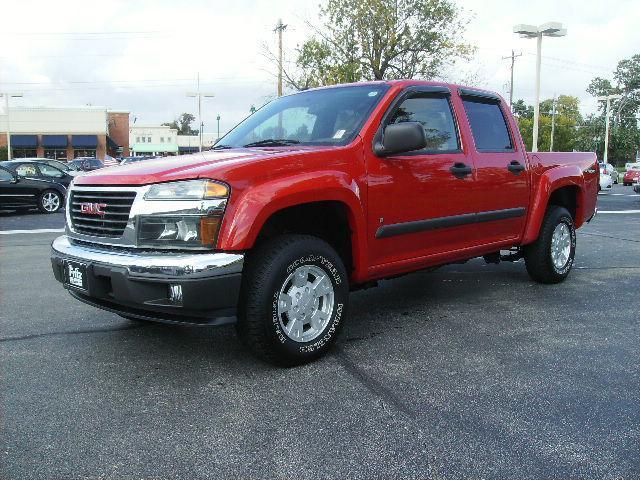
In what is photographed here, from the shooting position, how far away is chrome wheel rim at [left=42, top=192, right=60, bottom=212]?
50.7 ft

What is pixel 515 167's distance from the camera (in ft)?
17.3

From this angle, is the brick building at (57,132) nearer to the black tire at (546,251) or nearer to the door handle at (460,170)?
the black tire at (546,251)

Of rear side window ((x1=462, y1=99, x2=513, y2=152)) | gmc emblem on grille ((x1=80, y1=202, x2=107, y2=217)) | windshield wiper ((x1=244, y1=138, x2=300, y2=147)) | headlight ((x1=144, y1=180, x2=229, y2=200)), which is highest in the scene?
rear side window ((x1=462, y1=99, x2=513, y2=152))

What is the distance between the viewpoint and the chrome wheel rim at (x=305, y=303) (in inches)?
141

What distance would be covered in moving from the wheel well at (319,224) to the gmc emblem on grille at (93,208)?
94 centimetres

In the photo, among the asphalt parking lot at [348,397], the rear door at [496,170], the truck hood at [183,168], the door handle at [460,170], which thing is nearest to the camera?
the asphalt parking lot at [348,397]

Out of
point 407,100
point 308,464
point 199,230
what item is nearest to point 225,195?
point 199,230

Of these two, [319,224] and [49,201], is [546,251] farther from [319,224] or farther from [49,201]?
[49,201]

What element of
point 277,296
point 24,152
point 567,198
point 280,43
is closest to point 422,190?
point 277,296

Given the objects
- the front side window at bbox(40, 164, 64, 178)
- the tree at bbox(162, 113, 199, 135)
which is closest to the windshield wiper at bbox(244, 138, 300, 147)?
the front side window at bbox(40, 164, 64, 178)

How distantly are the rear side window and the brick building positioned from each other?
59978 mm

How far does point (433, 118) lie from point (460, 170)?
0.46 m

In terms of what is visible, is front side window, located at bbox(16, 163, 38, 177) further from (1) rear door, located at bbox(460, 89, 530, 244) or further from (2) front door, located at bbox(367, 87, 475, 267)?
(2) front door, located at bbox(367, 87, 475, 267)

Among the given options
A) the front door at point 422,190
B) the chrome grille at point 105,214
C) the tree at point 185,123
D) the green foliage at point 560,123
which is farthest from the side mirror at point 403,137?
the tree at point 185,123
